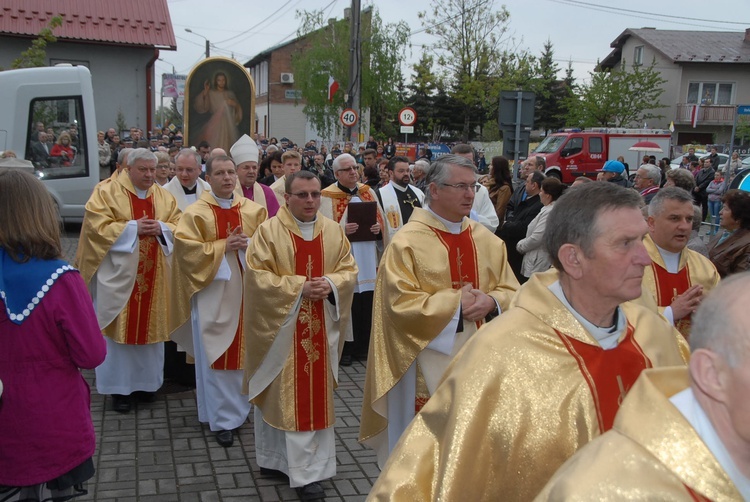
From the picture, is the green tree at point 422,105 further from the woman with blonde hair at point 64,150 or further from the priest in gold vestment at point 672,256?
the priest in gold vestment at point 672,256

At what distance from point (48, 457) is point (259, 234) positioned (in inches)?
80.6

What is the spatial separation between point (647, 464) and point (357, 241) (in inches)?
246

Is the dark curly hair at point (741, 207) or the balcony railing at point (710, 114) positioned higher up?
the balcony railing at point (710, 114)

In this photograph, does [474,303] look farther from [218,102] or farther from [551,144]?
[551,144]

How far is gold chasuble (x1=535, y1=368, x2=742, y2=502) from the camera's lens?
4.39 ft

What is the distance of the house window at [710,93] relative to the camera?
4556 centimetres

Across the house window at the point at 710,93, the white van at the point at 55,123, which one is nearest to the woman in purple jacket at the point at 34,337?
the white van at the point at 55,123

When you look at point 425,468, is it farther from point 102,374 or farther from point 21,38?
point 21,38

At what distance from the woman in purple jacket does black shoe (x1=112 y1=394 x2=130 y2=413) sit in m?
2.91

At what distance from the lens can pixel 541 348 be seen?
7.46ft

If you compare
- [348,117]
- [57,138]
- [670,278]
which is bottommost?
[670,278]

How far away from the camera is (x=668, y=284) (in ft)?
13.5

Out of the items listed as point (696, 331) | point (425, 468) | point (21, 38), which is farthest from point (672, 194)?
point (21, 38)

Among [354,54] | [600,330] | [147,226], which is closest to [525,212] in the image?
[147,226]
